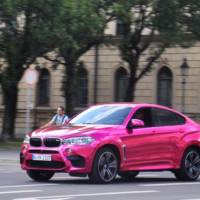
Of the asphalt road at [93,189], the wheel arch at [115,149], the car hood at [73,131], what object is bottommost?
the asphalt road at [93,189]

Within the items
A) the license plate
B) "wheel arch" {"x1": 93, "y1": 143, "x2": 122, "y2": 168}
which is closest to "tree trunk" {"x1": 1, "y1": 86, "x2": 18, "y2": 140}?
the license plate

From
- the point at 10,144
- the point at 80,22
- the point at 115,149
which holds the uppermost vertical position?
the point at 80,22

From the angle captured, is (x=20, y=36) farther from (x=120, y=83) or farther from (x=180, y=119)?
(x=180, y=119)

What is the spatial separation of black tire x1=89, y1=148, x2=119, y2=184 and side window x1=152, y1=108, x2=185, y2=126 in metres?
1.53

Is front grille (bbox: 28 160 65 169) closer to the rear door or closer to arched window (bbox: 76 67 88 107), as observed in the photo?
the rear door

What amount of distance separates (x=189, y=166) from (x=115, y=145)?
2.20 metres

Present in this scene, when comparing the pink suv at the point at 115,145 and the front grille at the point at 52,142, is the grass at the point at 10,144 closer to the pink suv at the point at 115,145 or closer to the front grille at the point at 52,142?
the pink suv at the point at 115,145

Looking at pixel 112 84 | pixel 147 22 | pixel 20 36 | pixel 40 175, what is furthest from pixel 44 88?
pixel 40 175

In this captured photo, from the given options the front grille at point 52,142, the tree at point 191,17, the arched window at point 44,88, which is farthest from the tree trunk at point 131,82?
the front grille at point 52,142

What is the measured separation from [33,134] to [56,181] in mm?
1164

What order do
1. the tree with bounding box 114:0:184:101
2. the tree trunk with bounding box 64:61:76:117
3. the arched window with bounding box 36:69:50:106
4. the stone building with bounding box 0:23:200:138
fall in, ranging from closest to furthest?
1. the tree with bounding box 114:0:184:101
2. the tree trunk with bounding box 64:61:76:117
3. the stone building with bounding box 0:23:200:138
4. the arched window with bounding box 36:69:50:106

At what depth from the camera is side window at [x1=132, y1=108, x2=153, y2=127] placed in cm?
1700

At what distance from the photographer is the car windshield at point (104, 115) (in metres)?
16.7

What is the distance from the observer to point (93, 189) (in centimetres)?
1473
